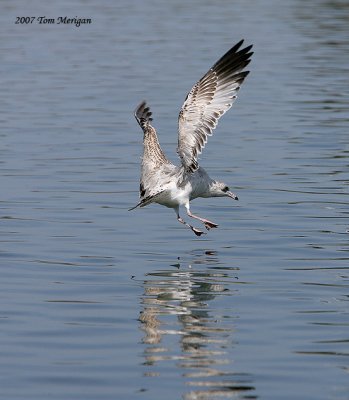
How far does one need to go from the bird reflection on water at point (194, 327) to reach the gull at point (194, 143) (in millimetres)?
772

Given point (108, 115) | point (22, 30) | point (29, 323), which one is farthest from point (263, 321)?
point (22, 30)

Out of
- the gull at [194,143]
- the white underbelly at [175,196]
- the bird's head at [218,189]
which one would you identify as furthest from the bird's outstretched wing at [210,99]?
the bird's head at [218,189]

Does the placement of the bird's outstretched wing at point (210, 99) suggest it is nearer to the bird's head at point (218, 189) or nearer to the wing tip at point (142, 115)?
the bird's head at point (218, 189)

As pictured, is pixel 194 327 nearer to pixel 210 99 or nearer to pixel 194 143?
pixel 194 143

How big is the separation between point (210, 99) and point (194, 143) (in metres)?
0.65

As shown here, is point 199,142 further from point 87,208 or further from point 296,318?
point 296,318

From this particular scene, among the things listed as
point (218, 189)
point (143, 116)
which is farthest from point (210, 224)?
point (143, 116)

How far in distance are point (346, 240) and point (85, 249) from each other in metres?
2.67

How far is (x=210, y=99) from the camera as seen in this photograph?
1334cm

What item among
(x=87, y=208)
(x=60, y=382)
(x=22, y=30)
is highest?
(x=22, y=30)

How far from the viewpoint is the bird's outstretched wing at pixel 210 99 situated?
13023 mm

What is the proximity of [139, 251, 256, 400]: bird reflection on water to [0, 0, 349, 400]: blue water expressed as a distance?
0.02m

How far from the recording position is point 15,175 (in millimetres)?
16875

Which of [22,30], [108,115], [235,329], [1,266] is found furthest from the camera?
[22,30]
